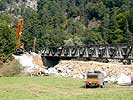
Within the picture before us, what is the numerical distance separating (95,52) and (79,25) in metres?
87.4

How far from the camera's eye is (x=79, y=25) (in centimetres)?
15362

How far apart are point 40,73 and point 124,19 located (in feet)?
214

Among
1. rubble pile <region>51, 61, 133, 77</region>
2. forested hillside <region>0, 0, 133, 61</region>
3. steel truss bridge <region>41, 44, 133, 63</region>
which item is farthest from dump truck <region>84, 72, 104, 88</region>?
forested hillside <region>0, 0, 133, 61</region>

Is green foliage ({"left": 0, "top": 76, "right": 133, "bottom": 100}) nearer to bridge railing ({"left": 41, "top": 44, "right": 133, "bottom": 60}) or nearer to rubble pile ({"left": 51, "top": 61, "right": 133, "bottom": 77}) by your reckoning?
rubble pile ({"left": 51, "top": 61, "right": 133, "bottom": 77})

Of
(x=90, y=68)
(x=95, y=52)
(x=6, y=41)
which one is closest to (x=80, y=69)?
(x=90, y=68)

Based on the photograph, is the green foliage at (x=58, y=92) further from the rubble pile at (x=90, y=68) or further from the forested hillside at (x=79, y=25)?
the forested hillside at (x=79, y=25)

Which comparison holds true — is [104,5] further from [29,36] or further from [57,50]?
[57,50]

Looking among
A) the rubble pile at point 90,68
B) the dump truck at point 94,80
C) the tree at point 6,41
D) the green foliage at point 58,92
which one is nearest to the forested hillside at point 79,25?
the tree at point 6,41

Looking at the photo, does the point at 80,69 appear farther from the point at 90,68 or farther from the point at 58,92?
the point at 58,92

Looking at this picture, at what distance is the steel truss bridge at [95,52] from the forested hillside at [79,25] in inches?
447

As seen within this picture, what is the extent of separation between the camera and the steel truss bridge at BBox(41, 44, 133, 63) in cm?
5834

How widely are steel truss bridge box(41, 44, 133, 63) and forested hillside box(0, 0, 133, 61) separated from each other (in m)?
11.4

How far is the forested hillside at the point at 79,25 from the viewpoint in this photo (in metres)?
117

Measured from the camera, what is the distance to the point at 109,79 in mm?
50094
